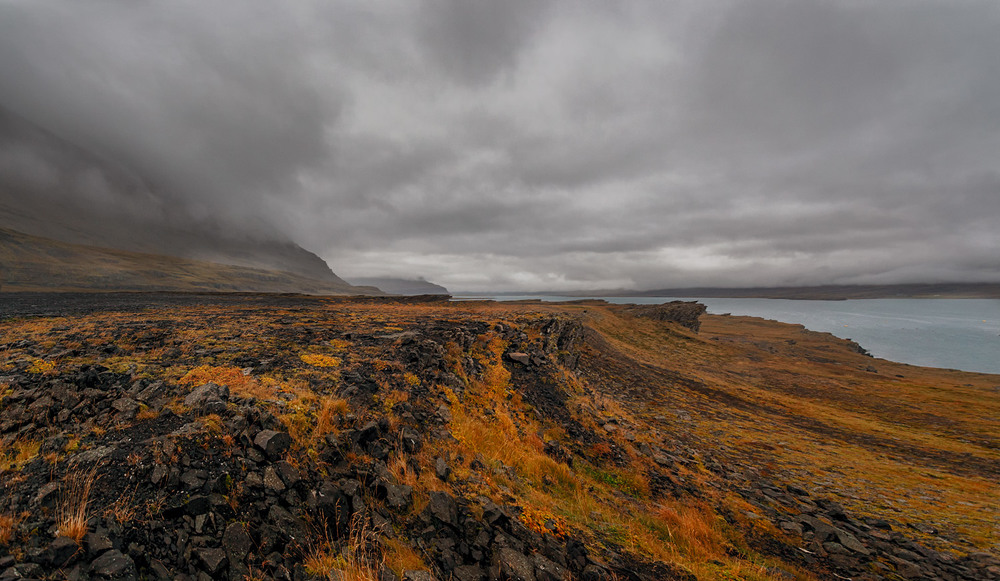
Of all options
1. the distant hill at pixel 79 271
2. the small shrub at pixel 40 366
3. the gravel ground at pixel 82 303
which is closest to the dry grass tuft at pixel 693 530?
the small shrub at pixel 40 366

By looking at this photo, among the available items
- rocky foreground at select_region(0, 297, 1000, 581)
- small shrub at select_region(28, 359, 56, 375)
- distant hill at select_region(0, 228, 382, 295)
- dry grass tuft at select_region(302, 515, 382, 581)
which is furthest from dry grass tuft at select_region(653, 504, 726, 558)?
distant hill at select_region(0, 228, 382, 295)

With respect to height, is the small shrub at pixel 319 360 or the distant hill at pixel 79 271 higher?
the distant hill at pixel 79 271

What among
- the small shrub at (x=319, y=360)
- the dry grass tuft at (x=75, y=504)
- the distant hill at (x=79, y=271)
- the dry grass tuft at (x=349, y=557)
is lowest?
the dry grass tuft at (x=349, y=557)

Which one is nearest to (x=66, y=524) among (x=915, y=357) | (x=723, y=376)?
(x=723, y=376)

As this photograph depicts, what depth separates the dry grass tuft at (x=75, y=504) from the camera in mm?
3596

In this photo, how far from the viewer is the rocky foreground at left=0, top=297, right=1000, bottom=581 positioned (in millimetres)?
4258

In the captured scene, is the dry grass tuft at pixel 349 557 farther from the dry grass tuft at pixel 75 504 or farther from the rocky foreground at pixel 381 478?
the dry grass tuft at pixel 75 504

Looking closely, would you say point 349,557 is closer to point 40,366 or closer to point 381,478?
point 381,478

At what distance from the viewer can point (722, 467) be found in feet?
38.3

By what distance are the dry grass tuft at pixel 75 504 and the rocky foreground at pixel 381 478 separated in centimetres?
3

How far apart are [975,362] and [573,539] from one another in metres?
141

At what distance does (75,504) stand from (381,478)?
371 cm

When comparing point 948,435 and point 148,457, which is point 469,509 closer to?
point 148,457

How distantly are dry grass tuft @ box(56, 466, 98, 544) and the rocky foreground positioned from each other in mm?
28
